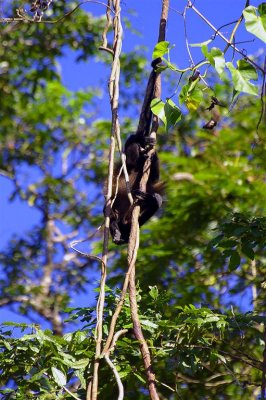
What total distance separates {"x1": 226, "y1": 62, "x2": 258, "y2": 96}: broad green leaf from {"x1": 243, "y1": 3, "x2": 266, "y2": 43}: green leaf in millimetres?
193

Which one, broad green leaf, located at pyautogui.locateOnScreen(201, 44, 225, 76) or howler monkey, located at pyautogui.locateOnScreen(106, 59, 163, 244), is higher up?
howler monkey, located at pyautogui.locateOnScreen(106, 59, 163, 244)

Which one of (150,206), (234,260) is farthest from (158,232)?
(234,260)

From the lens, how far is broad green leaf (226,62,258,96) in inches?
142

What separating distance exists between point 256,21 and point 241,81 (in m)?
0.27

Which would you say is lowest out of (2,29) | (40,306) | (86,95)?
(40,306)

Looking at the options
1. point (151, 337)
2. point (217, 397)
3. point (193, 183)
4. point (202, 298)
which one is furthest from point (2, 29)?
point (151, 337)

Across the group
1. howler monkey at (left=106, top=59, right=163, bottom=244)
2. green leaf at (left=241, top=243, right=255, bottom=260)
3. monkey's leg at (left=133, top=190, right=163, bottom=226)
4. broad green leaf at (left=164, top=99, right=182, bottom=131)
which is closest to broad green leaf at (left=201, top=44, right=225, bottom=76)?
broad green leaf at (left=164, top=99, right=182, bottom=131)

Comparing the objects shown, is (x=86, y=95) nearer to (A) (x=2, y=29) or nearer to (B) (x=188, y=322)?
(A) (x=2, y=29)

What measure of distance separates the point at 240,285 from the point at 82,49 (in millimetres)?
4956

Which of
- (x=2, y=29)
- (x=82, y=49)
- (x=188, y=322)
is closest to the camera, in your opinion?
(x=188, y=322)

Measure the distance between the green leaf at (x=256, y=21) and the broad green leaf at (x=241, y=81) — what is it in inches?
7.6

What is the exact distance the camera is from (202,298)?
28.2ft

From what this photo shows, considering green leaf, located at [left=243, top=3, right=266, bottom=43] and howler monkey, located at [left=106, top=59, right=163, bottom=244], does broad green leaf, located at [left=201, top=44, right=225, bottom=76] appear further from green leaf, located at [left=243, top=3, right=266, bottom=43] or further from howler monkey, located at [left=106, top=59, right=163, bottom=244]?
howler monkey, located at [left=106, top=59, right=163, bottom=244]

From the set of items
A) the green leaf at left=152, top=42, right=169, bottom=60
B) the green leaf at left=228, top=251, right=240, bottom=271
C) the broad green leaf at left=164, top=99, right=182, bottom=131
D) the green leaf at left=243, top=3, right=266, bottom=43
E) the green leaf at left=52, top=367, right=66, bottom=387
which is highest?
the green leaf at left=152, top=42, right=169, bottom=60
